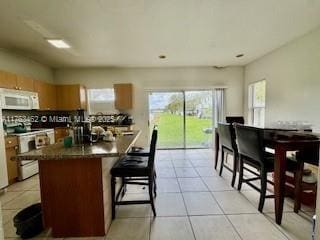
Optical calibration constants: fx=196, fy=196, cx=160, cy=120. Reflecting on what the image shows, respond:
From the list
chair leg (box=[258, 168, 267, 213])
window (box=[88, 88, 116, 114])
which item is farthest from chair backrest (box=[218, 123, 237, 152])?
window (box=[88, 88, 116, 114])

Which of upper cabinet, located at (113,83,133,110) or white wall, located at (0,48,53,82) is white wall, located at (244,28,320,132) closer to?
upper cabinet, located at (113,83,133,110)

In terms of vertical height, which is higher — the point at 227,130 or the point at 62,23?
the point at 62,23

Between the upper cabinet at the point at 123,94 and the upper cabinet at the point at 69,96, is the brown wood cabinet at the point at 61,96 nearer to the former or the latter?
the upper cabinet at the point at 69,96

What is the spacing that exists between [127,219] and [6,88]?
3.17m

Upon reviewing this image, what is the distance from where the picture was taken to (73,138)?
229cm

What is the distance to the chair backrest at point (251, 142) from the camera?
2266 mm

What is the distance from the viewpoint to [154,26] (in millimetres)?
2996

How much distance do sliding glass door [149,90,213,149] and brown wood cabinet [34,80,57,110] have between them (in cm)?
267

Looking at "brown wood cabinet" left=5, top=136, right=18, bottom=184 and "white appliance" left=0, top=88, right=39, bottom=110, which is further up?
"white appliance" left=0, top=88, right=39, bottom=110

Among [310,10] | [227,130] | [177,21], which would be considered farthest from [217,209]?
[310,10]

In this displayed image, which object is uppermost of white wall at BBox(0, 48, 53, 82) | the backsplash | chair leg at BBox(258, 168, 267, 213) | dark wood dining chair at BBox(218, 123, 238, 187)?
white wall at BBox(0, 48, 53, 82)

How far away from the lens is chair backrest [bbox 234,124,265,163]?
227cm

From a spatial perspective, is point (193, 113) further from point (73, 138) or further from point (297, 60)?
point (73, 138)

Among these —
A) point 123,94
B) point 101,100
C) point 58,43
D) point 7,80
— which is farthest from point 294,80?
point 7,80
